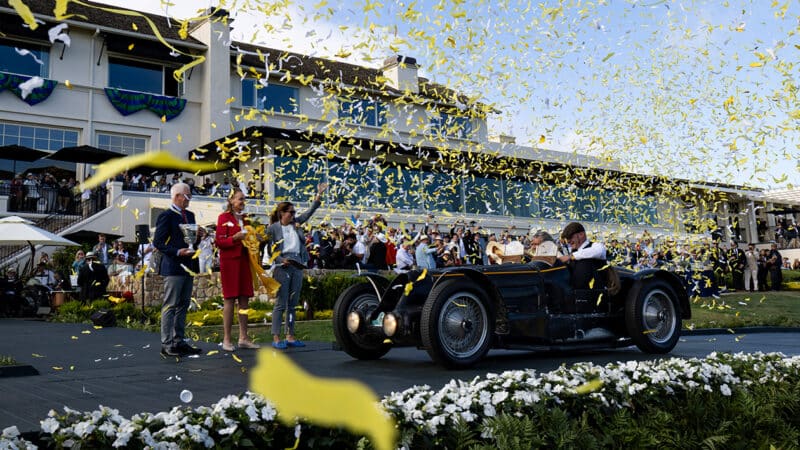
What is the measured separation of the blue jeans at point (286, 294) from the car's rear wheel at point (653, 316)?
4.19 meters

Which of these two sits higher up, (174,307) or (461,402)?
(174,307)

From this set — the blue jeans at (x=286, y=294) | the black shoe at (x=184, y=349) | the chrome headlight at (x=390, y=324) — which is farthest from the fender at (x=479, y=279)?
the black shoe at (x=184, y=349)

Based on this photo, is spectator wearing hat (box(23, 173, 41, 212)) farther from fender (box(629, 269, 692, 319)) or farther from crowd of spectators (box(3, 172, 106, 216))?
fender (box(629, 269, 692, 319))

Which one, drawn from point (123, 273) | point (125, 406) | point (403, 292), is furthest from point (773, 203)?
point (125, 406)

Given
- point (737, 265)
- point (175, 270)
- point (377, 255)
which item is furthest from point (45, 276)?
point (737, 265)

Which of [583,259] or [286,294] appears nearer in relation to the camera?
[583,259]

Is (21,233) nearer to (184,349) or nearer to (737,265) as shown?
(184,349)

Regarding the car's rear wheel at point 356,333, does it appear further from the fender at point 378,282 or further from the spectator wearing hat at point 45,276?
the spectator wearing hat at point 45,276

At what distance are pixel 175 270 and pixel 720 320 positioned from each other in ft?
38.6

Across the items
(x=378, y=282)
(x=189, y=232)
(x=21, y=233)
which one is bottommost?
(x=378, y=282)

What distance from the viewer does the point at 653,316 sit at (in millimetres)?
7656

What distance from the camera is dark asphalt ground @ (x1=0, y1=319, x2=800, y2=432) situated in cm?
453

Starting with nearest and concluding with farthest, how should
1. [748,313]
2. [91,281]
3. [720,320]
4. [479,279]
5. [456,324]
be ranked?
[456,324]
[479,279]
[720,320]
[748,313]
[91,281]

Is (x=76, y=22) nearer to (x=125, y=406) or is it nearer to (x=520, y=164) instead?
(x=520, y=164)
